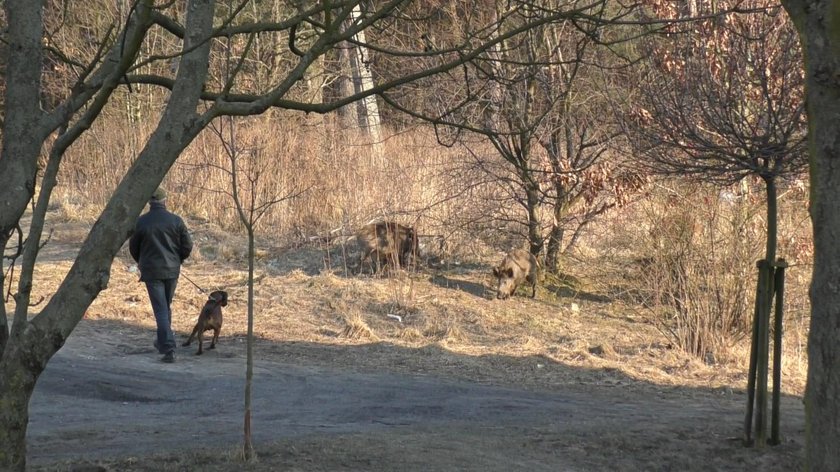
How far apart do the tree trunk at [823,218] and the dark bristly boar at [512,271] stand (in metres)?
11.0

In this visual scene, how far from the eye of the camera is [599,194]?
15.5m

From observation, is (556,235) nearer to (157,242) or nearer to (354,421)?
(157,242)

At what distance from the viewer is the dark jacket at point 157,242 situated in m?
12.3

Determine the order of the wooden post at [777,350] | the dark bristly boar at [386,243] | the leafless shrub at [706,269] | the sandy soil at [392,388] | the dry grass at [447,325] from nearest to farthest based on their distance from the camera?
the sandy soil at [392,388], the wooden post at [777,350], the dry grass at [447,325], the leafless shrub at [706,269], the dark bristly boar at [386,243]

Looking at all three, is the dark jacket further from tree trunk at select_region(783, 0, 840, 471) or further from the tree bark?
tree trunk at select_region(783, 0, 840, 471)

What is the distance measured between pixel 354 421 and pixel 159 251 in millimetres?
4302

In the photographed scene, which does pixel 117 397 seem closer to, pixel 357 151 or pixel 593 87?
pixel 593 87

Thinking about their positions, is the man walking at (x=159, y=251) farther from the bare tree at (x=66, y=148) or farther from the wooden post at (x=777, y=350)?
the wooden post at (x=777, y=350)

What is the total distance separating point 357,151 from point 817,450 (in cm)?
Answer: 1735

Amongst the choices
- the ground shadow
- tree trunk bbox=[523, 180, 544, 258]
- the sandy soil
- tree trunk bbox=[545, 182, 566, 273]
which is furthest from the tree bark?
the ground shadow

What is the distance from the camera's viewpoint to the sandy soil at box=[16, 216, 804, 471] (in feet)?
25.0

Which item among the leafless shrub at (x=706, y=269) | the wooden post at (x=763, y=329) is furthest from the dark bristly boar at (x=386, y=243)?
the wooden post at (x=763, y=329)

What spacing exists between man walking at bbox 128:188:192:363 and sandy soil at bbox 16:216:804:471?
59 centimetres

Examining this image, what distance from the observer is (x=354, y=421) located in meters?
9.16
